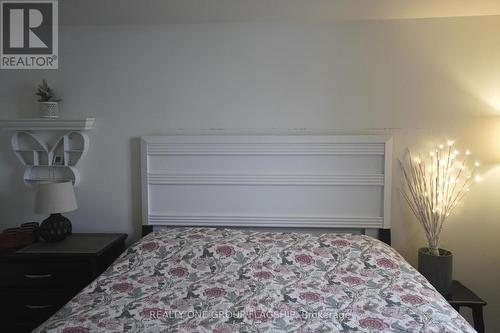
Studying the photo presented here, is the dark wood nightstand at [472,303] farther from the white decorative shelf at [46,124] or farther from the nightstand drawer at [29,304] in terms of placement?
the white decorative shelf at [46,124]

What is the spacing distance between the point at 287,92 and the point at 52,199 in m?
1.68

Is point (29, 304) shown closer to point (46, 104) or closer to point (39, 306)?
point (39, 306)

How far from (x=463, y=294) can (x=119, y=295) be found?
1.93 metres

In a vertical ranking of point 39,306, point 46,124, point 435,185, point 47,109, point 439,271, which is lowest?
point 39,306

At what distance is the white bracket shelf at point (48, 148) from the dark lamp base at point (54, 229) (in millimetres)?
290

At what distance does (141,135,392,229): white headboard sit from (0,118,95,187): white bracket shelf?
500 millimetres

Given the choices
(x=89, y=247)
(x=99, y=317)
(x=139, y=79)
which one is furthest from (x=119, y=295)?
(x=139, y=79)

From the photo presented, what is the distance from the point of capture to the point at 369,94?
7.54 feet

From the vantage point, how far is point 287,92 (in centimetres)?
234

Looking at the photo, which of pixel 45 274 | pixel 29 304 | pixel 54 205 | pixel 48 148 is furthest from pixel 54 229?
pixel 48 148

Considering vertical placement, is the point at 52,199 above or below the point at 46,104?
below

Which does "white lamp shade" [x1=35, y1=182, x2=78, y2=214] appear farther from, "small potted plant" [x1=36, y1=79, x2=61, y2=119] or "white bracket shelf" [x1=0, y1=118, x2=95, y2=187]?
"small potted plant" [x1=36, y1=79, x2=61, y2=119]

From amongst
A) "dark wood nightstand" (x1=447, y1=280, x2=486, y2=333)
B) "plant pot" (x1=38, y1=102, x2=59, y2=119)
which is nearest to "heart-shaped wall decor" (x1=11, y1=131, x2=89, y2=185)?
"plant pot" (x1=38, y1=102, x2=59, y2=119)

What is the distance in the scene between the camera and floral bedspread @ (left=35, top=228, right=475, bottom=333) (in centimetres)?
139
